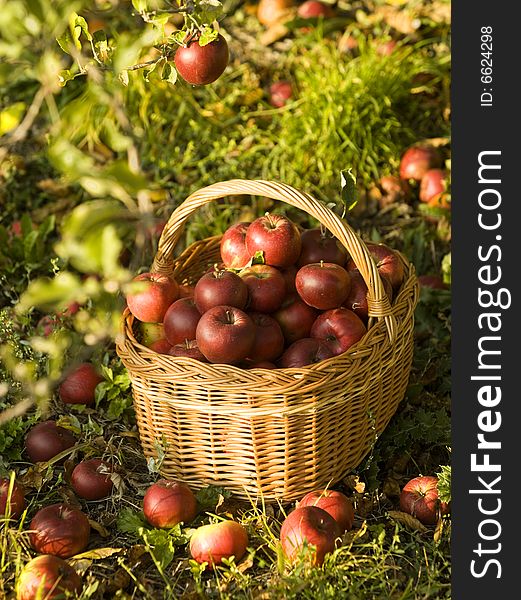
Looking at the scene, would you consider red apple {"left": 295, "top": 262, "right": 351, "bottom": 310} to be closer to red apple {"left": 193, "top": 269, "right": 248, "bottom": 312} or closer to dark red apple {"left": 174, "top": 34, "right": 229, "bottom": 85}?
red apple {"left": 193, "top": 269, "right": 248, "bottom": 312}

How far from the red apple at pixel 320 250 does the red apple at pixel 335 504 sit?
77 centimetres

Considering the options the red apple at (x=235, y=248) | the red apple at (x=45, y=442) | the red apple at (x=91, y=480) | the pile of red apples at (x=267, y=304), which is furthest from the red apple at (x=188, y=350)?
the red apple at (x=45, y=442)

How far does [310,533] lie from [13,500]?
943mm

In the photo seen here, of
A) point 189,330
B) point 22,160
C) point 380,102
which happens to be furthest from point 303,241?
point 22,160

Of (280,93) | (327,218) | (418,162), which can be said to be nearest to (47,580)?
(327,218)

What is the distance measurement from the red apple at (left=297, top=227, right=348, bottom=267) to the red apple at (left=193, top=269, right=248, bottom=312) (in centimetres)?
31

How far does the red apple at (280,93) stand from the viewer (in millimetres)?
4652

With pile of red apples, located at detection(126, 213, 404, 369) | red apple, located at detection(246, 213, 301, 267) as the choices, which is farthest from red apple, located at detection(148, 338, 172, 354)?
red apple, located at detection(246, 213, 301, 267)

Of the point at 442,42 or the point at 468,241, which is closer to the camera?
the point at 468,241

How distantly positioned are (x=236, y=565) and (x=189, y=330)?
0.73 metres

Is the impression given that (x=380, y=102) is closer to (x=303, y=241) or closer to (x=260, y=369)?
(x=303, y=241)

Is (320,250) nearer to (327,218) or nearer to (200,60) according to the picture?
(327,218)

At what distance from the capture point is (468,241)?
263cm

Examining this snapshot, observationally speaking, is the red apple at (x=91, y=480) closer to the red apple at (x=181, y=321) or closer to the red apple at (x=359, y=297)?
the red apple at (x=181, y=321)
